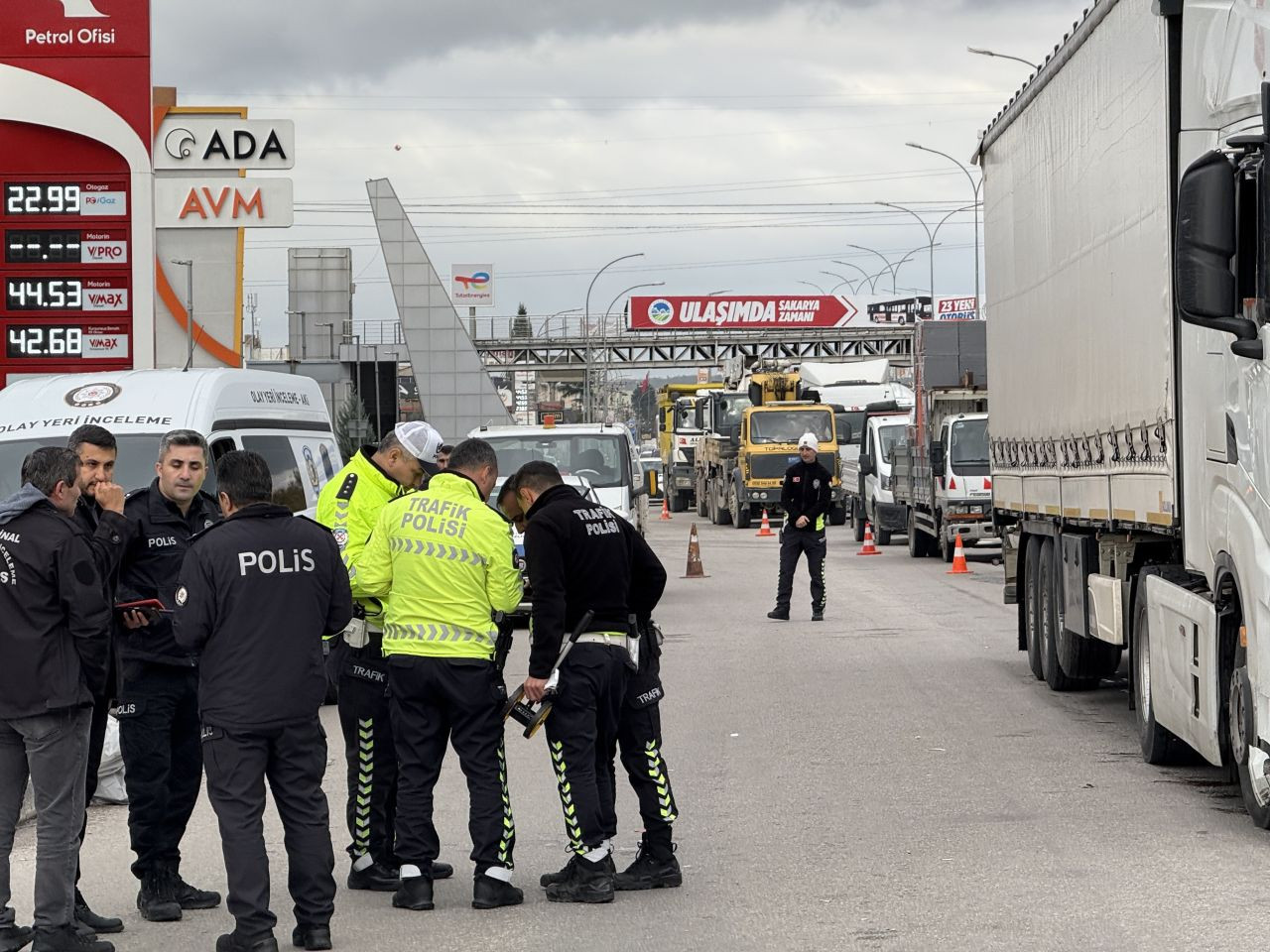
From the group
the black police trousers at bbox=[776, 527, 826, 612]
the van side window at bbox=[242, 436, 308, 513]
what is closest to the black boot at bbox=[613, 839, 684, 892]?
the van side window at bbox=[242, 436, 308, 513]

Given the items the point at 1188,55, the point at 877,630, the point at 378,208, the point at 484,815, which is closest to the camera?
the point at 484,815

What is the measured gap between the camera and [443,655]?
23.9 ft

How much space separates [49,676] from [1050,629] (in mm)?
8779

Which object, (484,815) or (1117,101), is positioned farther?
(1117,101)

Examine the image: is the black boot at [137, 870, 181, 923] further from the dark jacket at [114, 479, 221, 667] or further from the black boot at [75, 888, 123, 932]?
the dark jacket at [114, 479, 221, 667]

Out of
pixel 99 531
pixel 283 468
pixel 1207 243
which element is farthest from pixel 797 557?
pixel 99 531

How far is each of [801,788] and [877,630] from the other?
9.26 meters

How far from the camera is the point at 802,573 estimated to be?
28266 mm

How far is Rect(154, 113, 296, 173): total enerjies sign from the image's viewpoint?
24938 millimetres

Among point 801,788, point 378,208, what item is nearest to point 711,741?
point 801,788

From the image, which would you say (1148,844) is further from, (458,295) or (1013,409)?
(458,295)

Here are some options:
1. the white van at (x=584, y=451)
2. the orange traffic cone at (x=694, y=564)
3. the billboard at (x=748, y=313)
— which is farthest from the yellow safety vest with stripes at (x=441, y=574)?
the billboard at (x=748, y=313)

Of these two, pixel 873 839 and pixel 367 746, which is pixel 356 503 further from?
pixel 873 839

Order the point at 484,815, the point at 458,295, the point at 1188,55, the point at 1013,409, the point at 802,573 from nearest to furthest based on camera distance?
the point at 484,815, the point at 1188,55, the point at 1013,409, the point at 802,573, the point at 458,295
